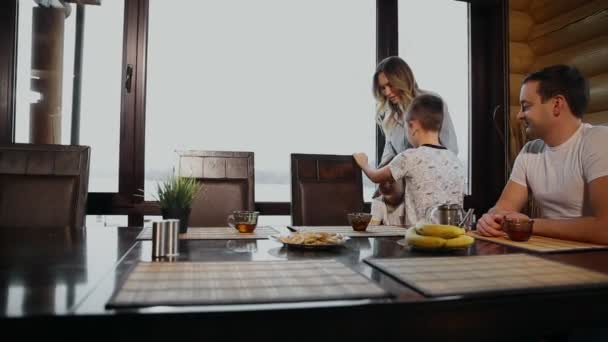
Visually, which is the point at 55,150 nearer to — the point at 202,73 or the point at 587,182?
the point at 202,73

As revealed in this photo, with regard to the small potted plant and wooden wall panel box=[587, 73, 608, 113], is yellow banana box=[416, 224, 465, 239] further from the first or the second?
wooden wall panel box=[587, 73, 608, 113]

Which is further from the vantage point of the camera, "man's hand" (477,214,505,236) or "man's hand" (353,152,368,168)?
"man's hand" (353,152,368,168)

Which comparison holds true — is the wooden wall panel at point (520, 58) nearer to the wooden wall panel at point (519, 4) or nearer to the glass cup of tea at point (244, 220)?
the wooden wall panel at point (519, 4)

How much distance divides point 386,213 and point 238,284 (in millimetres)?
1798

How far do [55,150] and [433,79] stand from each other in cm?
268

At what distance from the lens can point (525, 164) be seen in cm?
183

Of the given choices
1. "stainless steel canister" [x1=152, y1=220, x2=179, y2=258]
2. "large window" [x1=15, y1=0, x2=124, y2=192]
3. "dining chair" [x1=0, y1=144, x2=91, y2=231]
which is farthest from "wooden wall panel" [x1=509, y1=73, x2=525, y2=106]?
"stainless steel canister" [x1=152, y1=220, x2=179, y2=258]

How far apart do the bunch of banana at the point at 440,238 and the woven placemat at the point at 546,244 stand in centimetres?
19

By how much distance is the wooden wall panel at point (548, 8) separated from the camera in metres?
3.07

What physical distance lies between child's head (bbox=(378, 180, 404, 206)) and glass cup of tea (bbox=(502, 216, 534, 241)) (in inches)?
42.3

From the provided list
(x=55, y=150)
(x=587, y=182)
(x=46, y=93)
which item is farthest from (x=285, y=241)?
(x=46, y=93)

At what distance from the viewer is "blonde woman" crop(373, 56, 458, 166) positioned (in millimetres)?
2643

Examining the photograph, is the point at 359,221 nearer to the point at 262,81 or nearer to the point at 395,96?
the point at 395,96

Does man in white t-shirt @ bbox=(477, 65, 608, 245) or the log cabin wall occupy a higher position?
the log cabin wall
